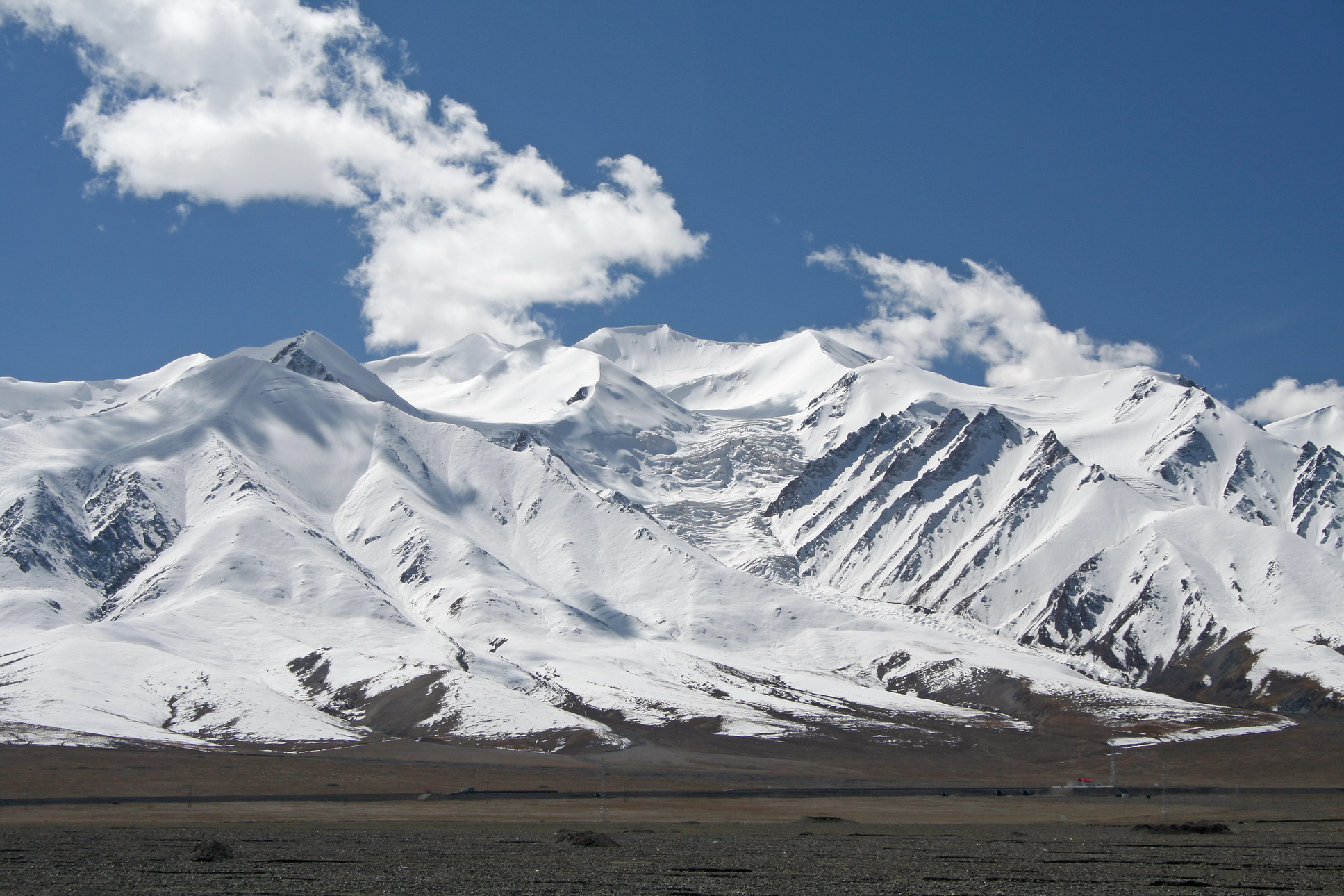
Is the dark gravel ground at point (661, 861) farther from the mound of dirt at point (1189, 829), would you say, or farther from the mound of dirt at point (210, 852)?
the mound of dirt at point (1189, 829)

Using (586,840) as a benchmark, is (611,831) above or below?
below

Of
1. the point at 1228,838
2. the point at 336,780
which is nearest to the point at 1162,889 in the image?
the point at 1228,838

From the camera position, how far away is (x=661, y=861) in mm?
68062

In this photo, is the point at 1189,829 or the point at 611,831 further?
the point at 611,831

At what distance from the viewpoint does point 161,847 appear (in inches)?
2886

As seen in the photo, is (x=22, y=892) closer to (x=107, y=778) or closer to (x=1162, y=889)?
(x=1162, y=889)

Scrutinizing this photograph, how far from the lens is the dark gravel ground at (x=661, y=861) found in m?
57.3

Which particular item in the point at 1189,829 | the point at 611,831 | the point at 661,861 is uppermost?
the point at 1189,829

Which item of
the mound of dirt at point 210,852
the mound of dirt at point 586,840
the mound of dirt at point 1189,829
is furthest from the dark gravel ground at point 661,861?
the mound of dirt at point 1189,829

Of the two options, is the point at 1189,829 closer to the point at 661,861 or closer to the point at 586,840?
the point at 661,861

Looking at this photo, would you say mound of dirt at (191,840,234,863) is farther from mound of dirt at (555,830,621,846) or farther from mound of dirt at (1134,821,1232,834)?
mound of dirt at (1134,821,1232,834)

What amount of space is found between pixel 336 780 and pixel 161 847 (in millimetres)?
75062

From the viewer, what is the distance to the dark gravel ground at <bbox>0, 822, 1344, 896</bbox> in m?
57.3

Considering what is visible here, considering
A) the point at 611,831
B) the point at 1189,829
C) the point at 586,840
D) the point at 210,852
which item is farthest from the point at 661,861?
the point at 1189,829
